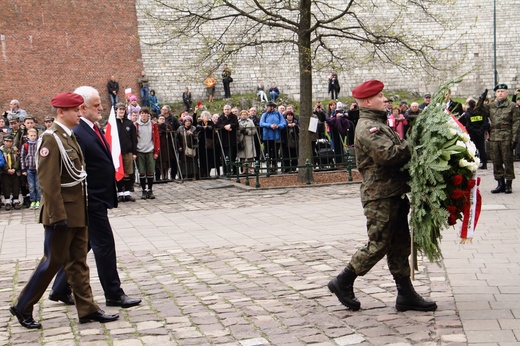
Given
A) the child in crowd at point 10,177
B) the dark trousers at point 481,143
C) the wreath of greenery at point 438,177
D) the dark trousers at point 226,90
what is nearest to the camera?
the wreath of greenery at point 438,177

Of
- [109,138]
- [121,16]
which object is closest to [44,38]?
[121,16]

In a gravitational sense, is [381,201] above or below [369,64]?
below

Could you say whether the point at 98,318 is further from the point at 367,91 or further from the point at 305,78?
the point at 305,78

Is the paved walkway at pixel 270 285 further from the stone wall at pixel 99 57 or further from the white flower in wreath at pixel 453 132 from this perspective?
the stone wall at pixel 99 57

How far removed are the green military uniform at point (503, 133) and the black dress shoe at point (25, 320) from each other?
9.68 metres

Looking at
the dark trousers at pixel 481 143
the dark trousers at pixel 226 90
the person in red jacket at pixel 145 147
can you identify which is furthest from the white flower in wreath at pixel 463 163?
the dark trousers at pixel 226 90

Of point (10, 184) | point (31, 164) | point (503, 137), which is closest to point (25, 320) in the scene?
point (31, 164)

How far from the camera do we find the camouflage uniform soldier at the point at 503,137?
13.9 meters

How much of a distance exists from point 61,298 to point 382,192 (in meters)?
2.95

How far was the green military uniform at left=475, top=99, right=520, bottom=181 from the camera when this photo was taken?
14.0 metres

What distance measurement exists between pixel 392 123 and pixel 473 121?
216 cm

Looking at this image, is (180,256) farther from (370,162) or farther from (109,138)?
A: (370,162)

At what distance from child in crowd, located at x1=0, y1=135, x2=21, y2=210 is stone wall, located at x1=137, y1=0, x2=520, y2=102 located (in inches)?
872

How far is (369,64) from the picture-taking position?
42.9m
